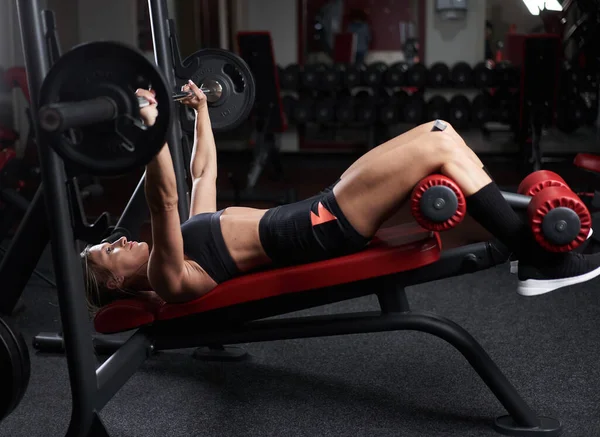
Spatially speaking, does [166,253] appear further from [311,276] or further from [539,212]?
[539,212]

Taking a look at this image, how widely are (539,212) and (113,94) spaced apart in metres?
0.91

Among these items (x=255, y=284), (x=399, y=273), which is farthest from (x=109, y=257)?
(x=399, y=273)

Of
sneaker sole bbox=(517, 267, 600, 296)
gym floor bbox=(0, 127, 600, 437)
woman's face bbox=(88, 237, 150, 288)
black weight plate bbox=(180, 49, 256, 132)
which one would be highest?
black weight plate bbox=(180, 49, 256, 132)

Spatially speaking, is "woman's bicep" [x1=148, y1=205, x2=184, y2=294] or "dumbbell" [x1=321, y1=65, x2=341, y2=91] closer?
"woman's bicep" [x1=148, y1=205, x2=184, y2=294]

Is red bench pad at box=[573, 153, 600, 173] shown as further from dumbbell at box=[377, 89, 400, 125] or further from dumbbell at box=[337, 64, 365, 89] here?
dumbbell at box=[337, 64, 365, 89]

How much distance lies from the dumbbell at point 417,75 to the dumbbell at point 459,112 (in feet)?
0.97

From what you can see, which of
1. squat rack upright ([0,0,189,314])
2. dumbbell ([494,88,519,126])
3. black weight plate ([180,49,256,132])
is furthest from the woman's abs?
dumbbell ([494,88,519,126])

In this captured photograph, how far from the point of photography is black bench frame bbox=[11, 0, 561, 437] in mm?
1512

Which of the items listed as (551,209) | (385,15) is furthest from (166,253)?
(385,15)

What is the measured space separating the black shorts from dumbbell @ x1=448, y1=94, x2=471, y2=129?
4.21 meters

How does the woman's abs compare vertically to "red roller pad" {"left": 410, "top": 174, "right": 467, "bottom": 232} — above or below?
below

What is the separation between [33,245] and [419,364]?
117cm

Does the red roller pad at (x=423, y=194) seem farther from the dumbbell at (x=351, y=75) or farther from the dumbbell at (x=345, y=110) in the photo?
the dumbbell at (x=351, y=75)

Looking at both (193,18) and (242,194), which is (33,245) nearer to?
(242,194)
